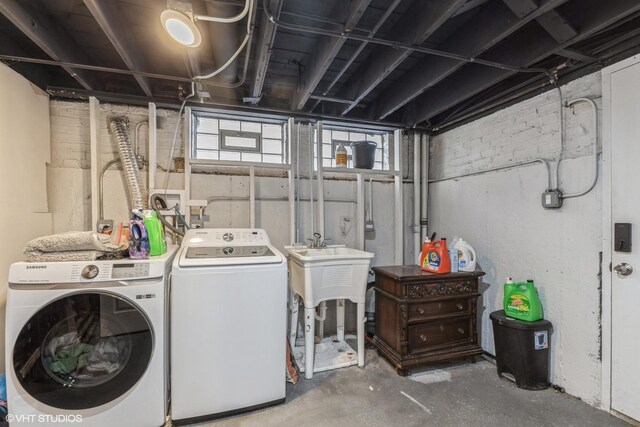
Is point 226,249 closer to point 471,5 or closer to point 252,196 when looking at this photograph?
point 252,196

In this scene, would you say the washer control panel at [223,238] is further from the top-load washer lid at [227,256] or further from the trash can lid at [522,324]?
the trash can lid at [522,324]

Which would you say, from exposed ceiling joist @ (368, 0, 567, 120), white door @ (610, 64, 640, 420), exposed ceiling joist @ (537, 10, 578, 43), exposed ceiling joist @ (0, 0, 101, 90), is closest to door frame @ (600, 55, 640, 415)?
white door @ (610, 64, 640, 420)

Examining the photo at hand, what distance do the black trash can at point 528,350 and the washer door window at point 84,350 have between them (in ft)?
7.47

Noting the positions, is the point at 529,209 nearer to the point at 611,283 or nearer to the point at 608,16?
the point at 611,283

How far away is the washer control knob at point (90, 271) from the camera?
1.51 m

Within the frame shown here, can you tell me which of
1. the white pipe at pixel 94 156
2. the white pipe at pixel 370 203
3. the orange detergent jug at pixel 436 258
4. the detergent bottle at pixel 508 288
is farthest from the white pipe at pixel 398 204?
the white pipe at pixel 94 156

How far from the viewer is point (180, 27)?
4.62 ft

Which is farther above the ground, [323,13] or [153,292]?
[323,13]

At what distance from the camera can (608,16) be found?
145 centimetres

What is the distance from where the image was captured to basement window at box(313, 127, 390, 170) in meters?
3.03

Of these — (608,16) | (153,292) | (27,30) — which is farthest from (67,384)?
(608,16)

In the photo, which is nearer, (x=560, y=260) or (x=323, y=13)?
(x=323, y=13)

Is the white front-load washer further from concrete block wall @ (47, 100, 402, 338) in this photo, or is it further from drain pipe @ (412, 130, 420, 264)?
drain pipe @ (412, 130, 420, 264)

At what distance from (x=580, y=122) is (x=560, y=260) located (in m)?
0.92
